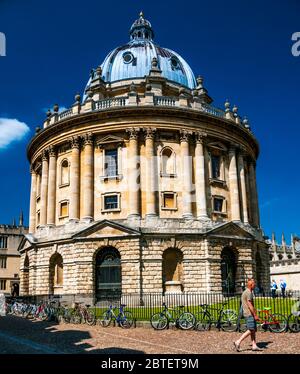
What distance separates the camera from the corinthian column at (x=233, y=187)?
3875 centimetres

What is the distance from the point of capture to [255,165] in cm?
4634

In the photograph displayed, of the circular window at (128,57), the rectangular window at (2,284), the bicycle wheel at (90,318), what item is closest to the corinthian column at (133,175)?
the bicycle wheel at (90,318)

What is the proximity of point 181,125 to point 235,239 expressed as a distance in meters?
10.8

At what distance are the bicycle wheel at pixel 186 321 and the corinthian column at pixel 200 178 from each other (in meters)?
17.0

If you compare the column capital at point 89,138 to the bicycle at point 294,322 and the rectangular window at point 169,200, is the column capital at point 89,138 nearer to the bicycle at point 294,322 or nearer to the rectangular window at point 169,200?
the rectangular window at point 169,200

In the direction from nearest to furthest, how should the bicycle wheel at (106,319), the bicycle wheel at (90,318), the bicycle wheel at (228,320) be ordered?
the bicycle wheel at (228,320)
the bicycle wheel at (106,319)
the bicycle wheel at (90,318)

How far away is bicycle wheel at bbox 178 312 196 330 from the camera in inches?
745

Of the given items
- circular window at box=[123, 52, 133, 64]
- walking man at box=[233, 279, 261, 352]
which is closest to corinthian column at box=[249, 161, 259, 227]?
circular window at box=[123, 52, 133, 64]

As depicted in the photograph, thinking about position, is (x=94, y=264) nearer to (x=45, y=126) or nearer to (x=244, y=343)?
(x=45, y=126)

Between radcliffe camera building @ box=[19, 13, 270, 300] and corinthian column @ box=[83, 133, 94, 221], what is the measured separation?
90 millimetres

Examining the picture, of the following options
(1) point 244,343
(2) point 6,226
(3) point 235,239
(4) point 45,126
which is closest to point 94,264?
(3) point 235,239

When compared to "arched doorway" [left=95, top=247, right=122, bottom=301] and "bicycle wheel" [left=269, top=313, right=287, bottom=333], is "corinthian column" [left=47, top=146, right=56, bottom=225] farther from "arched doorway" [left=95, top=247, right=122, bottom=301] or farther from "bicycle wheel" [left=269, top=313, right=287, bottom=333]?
"bicycle wheel" [left=269, top=313, right=287, bottom=333]

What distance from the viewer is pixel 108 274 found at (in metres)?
34.3

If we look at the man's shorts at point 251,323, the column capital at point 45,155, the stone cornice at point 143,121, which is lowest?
the man's shorts at point 251,323
